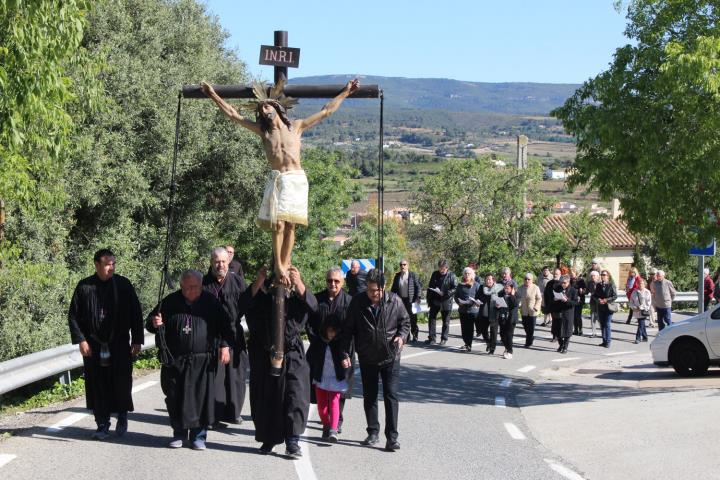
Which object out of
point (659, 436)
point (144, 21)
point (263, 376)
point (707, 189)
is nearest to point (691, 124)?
point (707, 189)

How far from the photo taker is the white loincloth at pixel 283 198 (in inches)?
364

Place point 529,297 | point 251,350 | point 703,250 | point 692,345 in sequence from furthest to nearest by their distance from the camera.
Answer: point 529,297 < point 692,345 < point 703,250 < point 251,350

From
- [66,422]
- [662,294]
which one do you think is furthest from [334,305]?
[662,294]

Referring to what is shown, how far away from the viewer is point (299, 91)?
9.36 m

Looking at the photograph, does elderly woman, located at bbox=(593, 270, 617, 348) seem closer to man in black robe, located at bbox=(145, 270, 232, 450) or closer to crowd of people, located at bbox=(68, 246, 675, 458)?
crowd of people, located at bbox=(68, 246, 675, 458)

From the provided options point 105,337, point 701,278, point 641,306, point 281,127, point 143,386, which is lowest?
point 143,386

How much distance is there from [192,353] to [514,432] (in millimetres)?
4029

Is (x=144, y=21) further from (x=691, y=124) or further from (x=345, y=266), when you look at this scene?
(x=691, y=124)

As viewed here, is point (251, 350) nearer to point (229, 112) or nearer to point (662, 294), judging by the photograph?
point (229, 112)

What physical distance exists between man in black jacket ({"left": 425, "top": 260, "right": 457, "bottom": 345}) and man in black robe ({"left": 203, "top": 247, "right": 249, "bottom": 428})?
10.8 meters

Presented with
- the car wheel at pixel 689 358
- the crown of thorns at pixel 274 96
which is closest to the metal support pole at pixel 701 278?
the car wheel at pixel 689 358

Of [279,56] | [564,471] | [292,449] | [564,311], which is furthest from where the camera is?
[564,311]

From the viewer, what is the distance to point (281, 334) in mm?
9875

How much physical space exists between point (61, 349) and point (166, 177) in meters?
12.9
